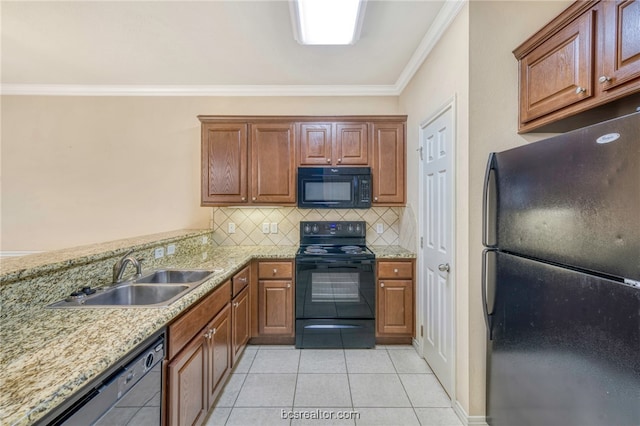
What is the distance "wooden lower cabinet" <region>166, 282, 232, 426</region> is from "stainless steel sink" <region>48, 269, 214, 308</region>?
152 mm

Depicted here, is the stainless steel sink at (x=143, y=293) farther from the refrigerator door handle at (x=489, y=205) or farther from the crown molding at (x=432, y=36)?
the crown molding at (x=432, y=36)

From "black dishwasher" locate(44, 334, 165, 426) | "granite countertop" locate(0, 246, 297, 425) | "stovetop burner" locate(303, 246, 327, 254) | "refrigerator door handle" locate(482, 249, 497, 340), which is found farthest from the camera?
"stovetop burner" locate(303, 246, 327, 254)

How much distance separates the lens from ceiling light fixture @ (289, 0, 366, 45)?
1699mm

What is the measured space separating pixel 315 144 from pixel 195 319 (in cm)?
204

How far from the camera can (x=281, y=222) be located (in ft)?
10.7

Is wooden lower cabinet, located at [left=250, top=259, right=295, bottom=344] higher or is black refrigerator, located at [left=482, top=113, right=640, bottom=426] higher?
black refrigerator, located at [left=482, top=113, right=640, bottom=426]

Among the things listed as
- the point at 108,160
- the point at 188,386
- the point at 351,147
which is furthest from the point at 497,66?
the point at 108,160

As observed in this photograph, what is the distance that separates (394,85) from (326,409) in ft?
10.3

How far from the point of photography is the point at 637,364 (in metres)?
0.87

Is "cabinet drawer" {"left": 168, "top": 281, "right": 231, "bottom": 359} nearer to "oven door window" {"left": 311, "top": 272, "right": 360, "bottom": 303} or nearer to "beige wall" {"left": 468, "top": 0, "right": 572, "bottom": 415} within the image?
"oven door window" {"left": 311, "top": 272, "right": 360, "bottom": 303}

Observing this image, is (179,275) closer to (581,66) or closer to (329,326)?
(329,326)

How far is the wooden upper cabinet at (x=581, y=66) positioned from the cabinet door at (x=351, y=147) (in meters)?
1.49

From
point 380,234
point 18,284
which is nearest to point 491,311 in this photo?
point 380,234

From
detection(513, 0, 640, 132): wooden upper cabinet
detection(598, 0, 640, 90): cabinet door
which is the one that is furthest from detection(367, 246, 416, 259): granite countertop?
detection(598, 0, 640, 90): cabinet door
